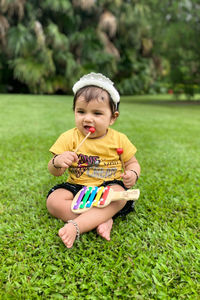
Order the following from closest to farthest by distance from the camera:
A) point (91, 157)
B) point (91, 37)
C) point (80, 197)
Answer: point (80, 197)
point (91, 157)
point (91, 37)

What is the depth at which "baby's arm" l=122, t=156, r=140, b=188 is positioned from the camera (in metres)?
1.61

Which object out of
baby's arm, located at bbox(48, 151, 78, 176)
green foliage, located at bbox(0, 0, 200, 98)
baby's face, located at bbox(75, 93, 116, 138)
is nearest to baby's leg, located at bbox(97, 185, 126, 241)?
→ baby's arm, located at bbox(48, 151, 78, 176)

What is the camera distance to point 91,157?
174cm

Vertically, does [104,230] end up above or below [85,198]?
below

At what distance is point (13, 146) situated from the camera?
11.5ft

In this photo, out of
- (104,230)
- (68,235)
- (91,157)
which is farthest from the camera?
(91,157)

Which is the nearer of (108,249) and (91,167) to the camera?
(108,249)

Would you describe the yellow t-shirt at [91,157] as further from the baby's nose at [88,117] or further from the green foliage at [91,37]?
the green foliage at [91,37]

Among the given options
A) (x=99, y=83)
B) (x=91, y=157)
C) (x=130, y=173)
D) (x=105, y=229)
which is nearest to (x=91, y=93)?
(x=99, y=83)

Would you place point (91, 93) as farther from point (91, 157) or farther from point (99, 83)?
point (91, 157)

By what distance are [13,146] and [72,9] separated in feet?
40.7

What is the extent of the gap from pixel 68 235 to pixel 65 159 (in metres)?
0.41

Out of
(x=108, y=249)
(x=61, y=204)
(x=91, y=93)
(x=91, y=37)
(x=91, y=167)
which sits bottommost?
(x=108, y=249)

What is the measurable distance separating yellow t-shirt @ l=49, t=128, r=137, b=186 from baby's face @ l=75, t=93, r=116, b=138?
0.09 meters
